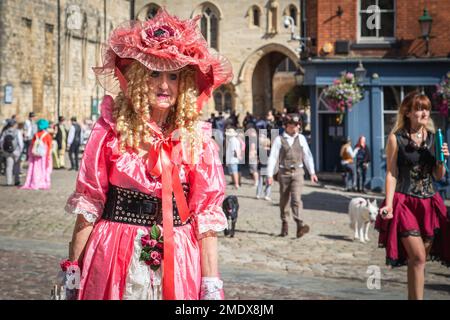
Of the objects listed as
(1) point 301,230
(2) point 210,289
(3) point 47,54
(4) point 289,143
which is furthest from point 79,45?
(2) point 210,289

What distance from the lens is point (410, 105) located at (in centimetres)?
655

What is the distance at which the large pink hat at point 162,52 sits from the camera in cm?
378

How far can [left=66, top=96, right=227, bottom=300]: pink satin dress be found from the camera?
3627 millimetres

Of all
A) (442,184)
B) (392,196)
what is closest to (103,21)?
(442,184)

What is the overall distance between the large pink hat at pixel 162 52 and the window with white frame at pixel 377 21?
1789 centimetres

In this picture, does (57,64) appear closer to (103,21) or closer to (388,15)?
(103,21)

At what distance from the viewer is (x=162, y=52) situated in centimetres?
375

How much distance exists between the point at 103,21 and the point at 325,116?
24.7m

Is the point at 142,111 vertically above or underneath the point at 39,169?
above

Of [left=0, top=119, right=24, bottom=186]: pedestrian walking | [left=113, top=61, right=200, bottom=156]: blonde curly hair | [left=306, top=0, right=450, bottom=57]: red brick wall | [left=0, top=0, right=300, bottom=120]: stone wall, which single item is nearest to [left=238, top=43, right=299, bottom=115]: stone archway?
[left=0, top=0, right=300, bottom=120]: stone wall

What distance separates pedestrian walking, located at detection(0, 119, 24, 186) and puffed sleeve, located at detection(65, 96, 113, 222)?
16.6m

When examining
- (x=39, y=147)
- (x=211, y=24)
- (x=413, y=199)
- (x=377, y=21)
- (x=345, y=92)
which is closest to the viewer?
(x=413, y=199)

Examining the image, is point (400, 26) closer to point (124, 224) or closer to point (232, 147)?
point (232, 147)

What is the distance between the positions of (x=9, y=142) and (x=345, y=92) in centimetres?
933
